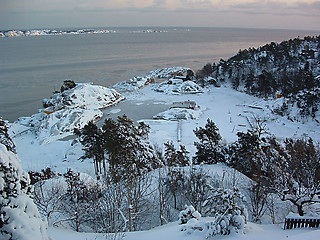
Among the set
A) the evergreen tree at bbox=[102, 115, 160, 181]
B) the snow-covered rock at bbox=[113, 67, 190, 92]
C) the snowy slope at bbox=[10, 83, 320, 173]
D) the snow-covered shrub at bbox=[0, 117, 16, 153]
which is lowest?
the snowy slope at bbox=[10, 83, 320, 173]

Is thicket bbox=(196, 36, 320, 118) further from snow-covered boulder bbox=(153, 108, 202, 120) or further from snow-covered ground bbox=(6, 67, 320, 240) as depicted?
snow-covered boulder bbox=(153, 108, 202, 120)

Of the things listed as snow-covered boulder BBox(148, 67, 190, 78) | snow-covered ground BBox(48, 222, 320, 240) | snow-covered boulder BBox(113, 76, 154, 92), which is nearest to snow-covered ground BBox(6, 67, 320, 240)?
snow-covered ground BBox(48, 222, 320, 240)

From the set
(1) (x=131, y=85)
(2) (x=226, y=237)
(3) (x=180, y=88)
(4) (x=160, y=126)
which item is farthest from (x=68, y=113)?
(2) (x=226, y=237)

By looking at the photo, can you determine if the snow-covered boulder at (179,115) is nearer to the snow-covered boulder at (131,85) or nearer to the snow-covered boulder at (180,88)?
the snow-covered boulder at (180,88)

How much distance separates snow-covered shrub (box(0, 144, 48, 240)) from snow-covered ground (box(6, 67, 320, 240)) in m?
3.00

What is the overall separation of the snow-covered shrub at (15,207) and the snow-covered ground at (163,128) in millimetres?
3004

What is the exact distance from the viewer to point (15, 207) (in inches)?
135

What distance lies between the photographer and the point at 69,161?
1908 centimetres

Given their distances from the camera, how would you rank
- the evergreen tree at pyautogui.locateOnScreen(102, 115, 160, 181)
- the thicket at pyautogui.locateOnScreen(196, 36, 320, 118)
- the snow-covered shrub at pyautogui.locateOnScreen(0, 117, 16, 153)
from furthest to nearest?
the thicket at pyautogui.locateOnScreen(196, 36, 320, 118) → the evergreen tree at pyautogui.locateOnScreen(102, 115, 160, 181) → the snow-covered shrub at pyautogui.locateOnScreen(0, 117, 16, 153)

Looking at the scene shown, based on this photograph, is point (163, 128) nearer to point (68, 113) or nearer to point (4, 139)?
point (68, 113)

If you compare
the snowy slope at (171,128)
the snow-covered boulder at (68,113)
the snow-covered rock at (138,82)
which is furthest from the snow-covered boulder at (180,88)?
the snow-covered boulder at (68,113)

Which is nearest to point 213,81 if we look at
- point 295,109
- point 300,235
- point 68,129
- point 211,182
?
point 295,109

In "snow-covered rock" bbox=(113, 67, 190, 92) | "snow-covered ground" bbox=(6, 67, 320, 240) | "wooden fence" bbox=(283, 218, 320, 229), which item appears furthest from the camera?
"snow-covered rock" bbox=(113, 67, 190, 92)

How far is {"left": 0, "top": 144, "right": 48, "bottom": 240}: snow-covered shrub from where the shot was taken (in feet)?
10.6
